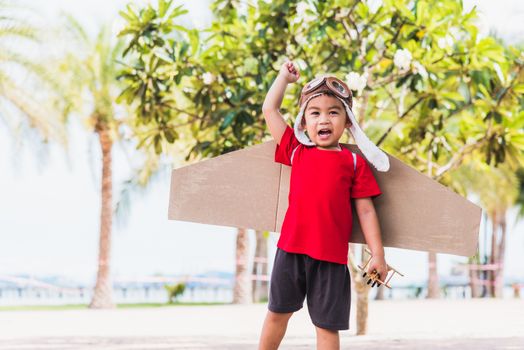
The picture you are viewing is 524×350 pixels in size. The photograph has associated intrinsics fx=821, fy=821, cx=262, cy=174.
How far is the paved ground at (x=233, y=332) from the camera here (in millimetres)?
8023

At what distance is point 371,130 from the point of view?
64.1 feet

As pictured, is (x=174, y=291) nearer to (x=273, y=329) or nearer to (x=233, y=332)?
(x=233, y=332)

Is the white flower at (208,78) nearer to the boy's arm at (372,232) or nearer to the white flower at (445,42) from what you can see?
the white flower at (445,42)

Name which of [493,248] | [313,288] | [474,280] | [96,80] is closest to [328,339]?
[313,288]

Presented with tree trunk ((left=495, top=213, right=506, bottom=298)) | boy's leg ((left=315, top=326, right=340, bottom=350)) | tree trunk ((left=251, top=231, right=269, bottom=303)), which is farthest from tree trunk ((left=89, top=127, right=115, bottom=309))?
boy's leg ((left=315, top=326, right=340, bottom=350))

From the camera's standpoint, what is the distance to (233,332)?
1014 centimetres

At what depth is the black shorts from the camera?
394cm

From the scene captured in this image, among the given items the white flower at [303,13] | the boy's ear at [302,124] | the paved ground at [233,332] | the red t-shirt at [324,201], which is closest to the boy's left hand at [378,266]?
the red t-shirt at [324,201]

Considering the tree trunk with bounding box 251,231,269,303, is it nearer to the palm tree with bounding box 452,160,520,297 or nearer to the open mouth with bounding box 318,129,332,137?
the palm tree with bounding box 452,160,520,297

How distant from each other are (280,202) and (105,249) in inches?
616

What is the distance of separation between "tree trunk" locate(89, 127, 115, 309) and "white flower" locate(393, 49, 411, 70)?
12624mm

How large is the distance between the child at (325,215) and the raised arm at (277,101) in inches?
5.8

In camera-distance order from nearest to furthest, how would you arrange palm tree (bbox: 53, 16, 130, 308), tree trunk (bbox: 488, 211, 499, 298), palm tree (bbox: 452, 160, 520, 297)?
palm tree (bbox: 53, 16, 130, 308)
palm tree (bbox: 452, 160, 520, 297)
tree trunk (bbox: 488, 211, 499, 298)

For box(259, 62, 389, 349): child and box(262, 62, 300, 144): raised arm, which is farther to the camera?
box(262, 62, 300, 144): raised arm
